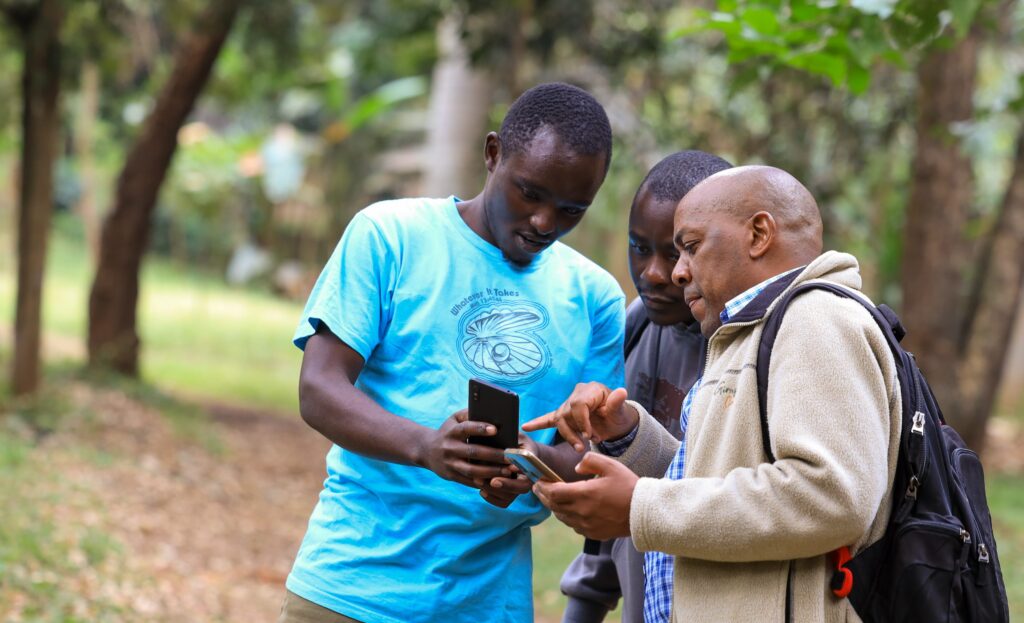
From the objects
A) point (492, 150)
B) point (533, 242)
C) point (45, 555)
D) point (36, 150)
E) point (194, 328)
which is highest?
point (36, 150)

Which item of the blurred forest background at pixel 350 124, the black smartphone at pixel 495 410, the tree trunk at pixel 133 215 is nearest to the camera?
the black smartphone at pixel 495 410

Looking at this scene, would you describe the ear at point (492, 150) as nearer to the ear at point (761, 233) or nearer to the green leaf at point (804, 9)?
the ear at point (761, 233)

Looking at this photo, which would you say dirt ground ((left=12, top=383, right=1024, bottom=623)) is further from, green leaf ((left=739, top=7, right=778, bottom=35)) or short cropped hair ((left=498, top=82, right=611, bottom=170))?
green leaf ((left=739, top=7, right=778, bottom=35))

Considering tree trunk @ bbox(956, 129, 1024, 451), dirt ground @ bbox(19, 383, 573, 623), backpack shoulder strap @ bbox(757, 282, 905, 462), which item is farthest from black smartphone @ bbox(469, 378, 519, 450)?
tree trunk @ bbox(956, 129, 1024, 451)

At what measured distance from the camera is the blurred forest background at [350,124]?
251 inches

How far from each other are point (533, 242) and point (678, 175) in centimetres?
Answer: 41

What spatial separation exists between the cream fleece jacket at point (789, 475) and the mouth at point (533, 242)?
Result: 69 cm

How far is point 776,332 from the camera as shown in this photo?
198 centimetres

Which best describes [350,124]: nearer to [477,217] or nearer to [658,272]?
[477,217]

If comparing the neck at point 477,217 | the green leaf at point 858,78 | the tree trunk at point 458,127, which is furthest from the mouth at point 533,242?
the tree trunk at point 458,127

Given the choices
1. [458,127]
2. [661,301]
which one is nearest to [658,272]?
[661,301]

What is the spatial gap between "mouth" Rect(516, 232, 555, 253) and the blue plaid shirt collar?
64 cm

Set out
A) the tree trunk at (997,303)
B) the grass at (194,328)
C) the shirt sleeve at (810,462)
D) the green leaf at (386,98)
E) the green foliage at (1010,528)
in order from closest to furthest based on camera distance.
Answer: the shirt sleeve at (810,462), the green foliage at (1010,528), the tree trunk at (997,303), the grass at (194,328), the green leaf at (386,98)

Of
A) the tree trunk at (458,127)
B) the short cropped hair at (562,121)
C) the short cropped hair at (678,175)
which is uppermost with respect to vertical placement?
the tree trunk at (458,127)
